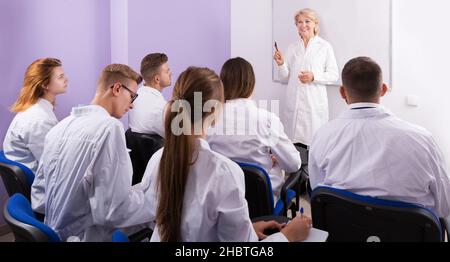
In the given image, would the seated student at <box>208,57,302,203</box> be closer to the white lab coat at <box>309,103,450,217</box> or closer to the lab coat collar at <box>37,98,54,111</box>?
the white lab coat at <box>309,103,450,217</box>

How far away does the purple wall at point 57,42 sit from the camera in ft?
8.95

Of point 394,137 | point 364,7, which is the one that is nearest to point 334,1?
point 364,7

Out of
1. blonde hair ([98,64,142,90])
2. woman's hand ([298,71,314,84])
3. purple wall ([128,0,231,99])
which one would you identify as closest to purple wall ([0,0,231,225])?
purple wall ([128,0,231,99])

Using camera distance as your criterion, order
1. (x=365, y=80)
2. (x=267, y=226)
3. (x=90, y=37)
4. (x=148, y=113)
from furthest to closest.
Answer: (x=90, y=37)
(x=148, y=113)
(x=365, y=80)
(x=267, y=226)

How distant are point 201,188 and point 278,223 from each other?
372 mm

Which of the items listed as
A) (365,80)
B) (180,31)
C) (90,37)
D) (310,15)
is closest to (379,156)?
(365,80)

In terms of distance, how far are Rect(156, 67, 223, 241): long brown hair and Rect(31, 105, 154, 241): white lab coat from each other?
36 cm

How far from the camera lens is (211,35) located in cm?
407

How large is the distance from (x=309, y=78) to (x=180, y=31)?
4.32 ft

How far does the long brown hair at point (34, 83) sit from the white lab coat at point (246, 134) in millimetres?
1147

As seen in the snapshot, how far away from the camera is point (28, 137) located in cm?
221

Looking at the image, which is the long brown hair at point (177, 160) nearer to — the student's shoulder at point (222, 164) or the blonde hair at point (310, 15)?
the student's shoulder at point (222, 164)

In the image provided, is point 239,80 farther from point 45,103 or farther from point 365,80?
point 45,103

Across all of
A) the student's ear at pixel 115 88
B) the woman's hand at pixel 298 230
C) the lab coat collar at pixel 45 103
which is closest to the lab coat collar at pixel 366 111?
the woman's hand at pixel 298 230
